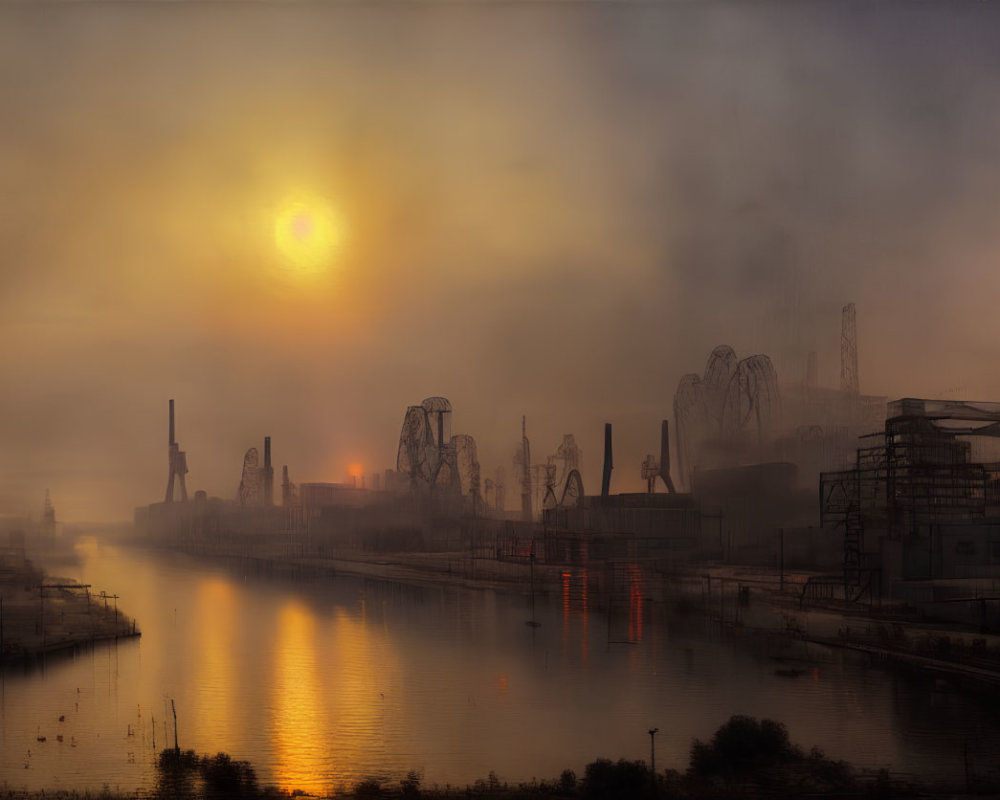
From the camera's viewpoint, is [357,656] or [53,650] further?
[357,656]

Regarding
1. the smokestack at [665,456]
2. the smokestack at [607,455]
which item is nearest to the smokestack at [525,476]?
the smokestack at [607,455]

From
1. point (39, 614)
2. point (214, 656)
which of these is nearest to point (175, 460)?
point (39, 614)

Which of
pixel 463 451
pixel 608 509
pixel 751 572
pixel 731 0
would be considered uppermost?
pixel 731 0

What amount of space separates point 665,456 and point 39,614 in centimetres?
969

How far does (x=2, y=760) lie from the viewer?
38.6 ft

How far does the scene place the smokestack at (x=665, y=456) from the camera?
45.3 feet

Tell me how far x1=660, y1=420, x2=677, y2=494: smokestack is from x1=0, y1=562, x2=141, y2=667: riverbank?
8.99 metres

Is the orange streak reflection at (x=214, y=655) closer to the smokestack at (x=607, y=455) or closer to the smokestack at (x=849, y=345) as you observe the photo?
the smokestack at (x=607, y=455)

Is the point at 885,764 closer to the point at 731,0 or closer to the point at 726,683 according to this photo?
the point at 726,683

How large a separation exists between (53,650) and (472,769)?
6621mm

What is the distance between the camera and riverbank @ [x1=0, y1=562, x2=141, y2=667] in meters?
13.1

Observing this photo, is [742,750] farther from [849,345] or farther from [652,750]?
[849,345]

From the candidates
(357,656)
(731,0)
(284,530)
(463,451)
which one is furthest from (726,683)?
(731,0)

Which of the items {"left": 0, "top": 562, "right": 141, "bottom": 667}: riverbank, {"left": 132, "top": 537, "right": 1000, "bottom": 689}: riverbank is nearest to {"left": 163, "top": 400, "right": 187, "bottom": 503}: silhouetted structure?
{"left": 132, "top": 537, "right": 1000, "bottom": 689}: riverbank
